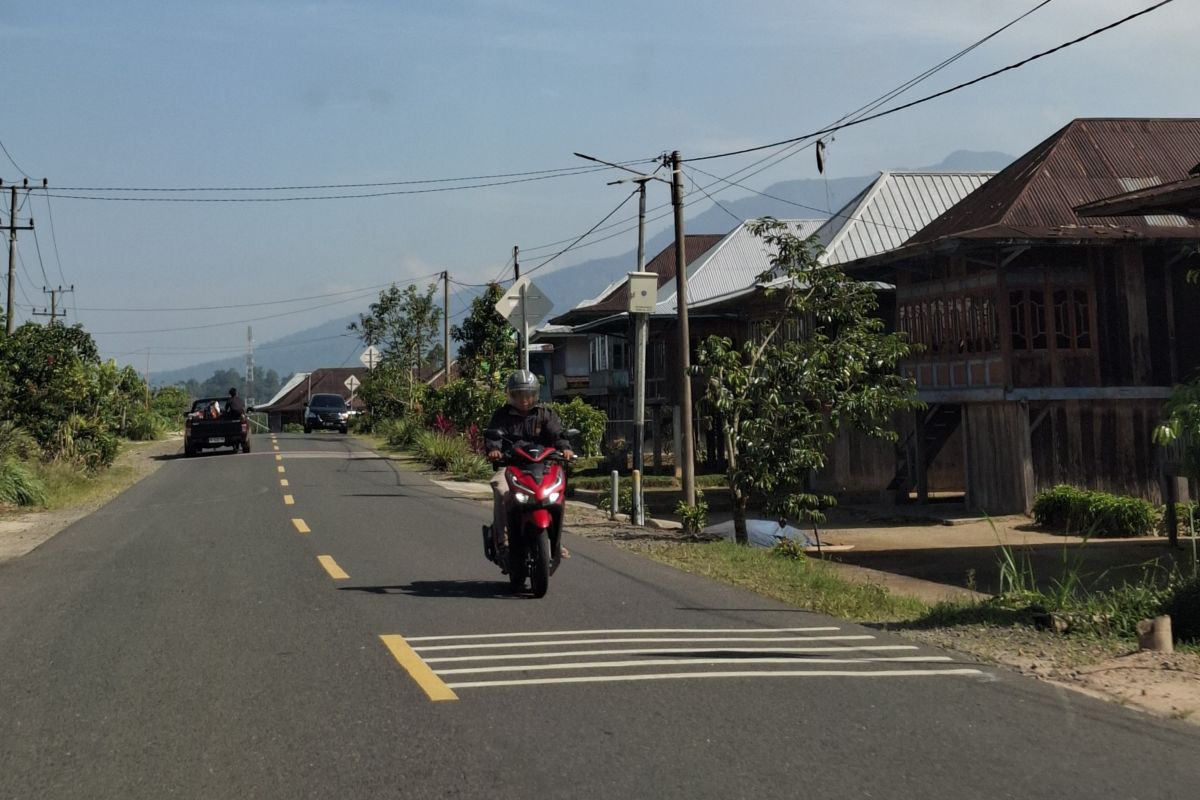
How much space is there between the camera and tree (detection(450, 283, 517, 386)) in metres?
39.2

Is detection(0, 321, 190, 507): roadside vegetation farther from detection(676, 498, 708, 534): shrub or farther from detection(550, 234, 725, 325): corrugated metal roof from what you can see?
detection(550, 234, 725, 325): corrugated metal roof

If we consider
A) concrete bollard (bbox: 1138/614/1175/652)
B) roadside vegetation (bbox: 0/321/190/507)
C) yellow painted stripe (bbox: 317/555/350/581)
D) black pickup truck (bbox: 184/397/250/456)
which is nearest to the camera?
concrete bollard (bbox: 1138/614/1175/652)

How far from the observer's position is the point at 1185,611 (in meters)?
9.31

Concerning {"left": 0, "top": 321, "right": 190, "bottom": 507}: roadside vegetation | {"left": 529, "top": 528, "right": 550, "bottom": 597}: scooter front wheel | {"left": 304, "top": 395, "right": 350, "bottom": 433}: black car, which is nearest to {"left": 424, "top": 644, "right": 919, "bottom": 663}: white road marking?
{"left": 529, "top": 528, "right": 550, "bottom": 597}: scooter front wheel

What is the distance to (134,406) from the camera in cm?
5656

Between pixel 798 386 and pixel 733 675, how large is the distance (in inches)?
383

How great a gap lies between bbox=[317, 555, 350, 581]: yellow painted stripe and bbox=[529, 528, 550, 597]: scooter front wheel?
83.9 inches

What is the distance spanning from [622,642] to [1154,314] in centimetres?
2070

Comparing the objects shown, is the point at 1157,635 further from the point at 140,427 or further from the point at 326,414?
the point at 326,414

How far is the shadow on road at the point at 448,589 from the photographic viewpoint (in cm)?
1050

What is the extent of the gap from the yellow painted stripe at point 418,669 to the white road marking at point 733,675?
0.38 ft

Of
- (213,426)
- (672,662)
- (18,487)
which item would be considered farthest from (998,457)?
(213,426)

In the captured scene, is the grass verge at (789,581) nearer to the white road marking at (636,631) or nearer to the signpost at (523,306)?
the white road marking at (636,631)

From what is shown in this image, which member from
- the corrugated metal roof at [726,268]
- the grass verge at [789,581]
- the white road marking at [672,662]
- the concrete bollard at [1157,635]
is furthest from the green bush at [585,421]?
the white road marking at [672,662]
